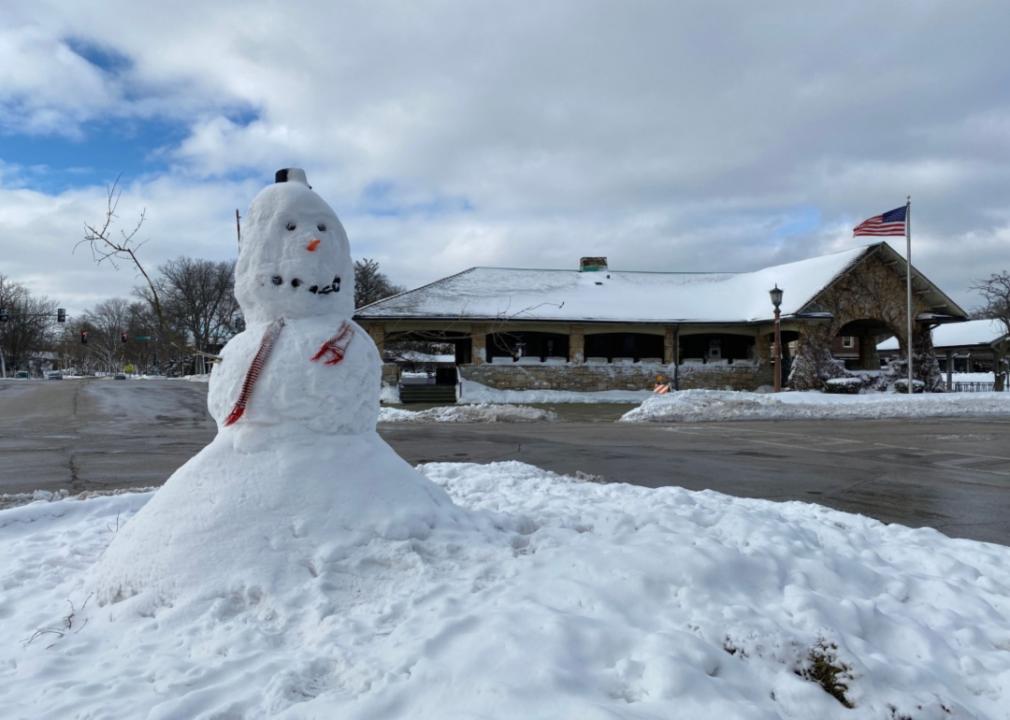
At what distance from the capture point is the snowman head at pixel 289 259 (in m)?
4.46

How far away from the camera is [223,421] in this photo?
14.2 feet

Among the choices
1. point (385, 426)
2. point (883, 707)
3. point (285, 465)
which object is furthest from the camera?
point (385, 426)

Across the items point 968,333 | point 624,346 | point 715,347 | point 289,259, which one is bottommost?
point 715,347

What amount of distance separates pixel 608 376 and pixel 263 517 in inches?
1084

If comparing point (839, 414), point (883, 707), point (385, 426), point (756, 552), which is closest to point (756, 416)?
point (839, 414)

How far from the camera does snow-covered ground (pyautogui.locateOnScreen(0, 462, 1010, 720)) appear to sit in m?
2.69

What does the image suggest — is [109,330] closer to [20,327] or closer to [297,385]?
[20,327]

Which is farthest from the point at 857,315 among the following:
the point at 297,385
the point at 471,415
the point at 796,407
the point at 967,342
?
the point at 297,385

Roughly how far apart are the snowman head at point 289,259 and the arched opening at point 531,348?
2493cm

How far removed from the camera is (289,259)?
4465mm

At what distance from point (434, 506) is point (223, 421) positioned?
4.88 ft

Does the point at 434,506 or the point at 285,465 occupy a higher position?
the point at 285,465

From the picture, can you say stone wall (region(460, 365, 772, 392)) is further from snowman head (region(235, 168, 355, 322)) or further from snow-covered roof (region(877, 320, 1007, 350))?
snowman head (region(235, 168, 355, 322))

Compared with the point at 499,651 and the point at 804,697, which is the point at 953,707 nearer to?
the point at 804,697
